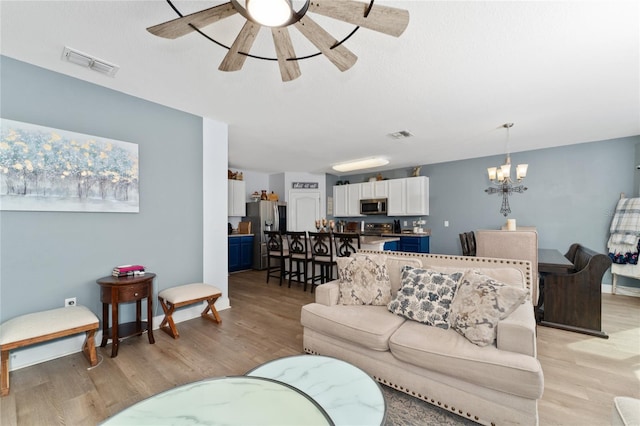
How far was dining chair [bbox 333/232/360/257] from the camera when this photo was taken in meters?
4.03

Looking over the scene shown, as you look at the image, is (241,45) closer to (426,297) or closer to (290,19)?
(290,19)

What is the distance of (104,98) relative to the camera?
2.62 meters

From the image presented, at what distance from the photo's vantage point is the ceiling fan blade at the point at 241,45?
56.5 inches

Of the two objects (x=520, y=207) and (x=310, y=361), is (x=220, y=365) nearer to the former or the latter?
(x=310, y=361)

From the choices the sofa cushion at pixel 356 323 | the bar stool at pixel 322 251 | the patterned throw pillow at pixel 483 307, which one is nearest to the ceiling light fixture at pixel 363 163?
the bar stool at pixel 322 251

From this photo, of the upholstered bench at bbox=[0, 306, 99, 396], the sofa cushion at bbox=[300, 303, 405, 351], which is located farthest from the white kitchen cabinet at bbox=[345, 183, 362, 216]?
the upholstered bench at bbox=[0, 306, 99, 396]

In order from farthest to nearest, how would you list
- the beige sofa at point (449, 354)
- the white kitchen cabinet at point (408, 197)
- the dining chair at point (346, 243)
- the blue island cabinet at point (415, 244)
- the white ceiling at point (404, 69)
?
the white kitchen cabinet at point (408, 197) → the blue island cabinet at point (415, 244) → the dining chair at point (346, 243) → the white ceiling at point (404, 69) → the beige sofa at point (449, 354)

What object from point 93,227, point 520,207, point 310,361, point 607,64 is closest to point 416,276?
point 310,361

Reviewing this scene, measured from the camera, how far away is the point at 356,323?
2.01 m

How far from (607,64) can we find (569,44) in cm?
61

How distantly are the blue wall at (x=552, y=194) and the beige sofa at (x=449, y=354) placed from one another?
3.61 m

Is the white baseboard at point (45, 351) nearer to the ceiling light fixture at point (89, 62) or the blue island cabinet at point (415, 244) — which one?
the ceiling light fixture at point (89, 62)

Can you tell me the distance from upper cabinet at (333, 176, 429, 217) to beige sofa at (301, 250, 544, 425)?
3.87m

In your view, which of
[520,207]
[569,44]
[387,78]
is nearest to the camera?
[569,44]
